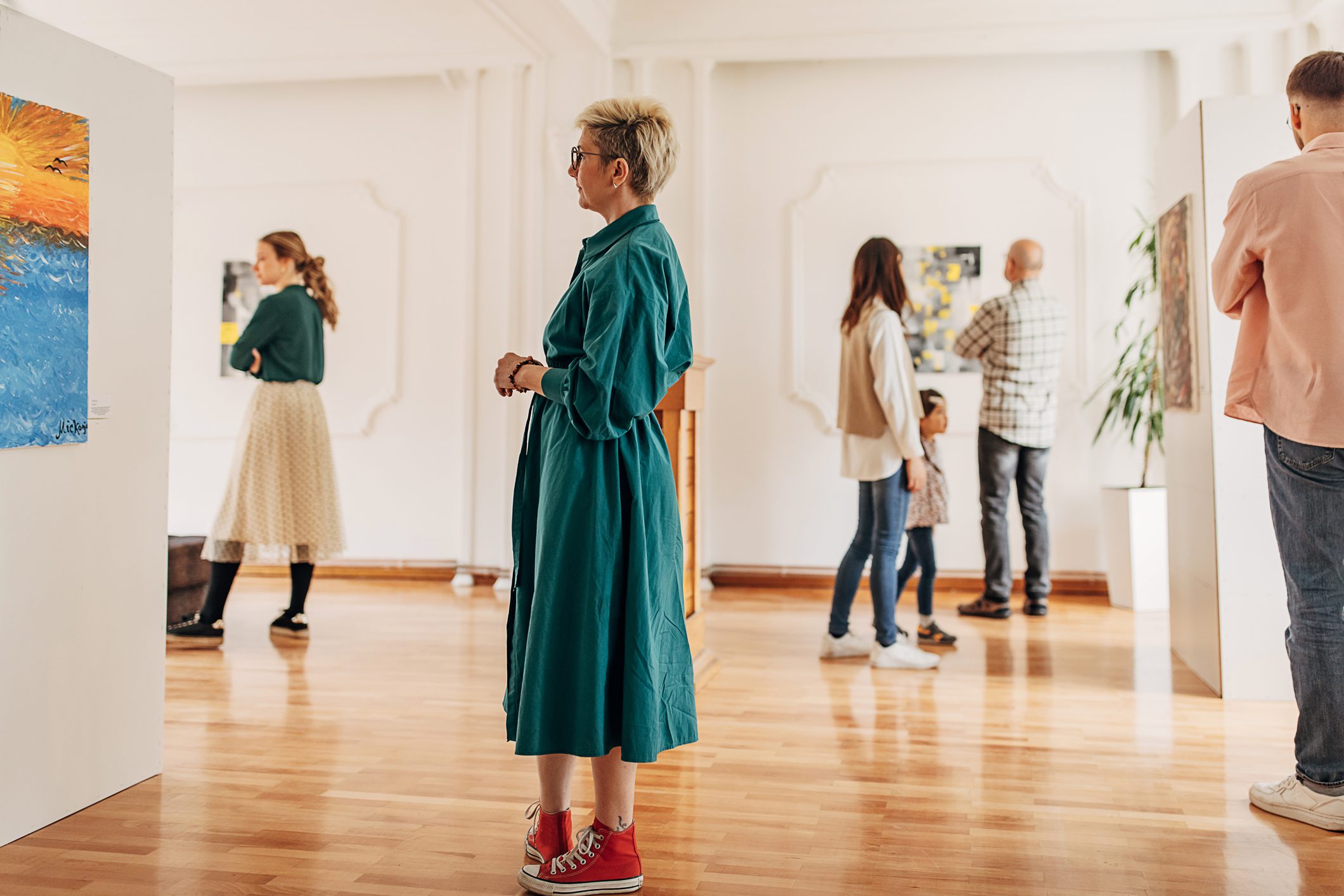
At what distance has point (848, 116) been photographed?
5703 millimetres

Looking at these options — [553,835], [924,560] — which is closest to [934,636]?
[924,560]

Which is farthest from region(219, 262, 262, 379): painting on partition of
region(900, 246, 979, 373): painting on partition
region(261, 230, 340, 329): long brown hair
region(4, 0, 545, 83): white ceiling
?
region(900, 246, 979, 373): painting on partition

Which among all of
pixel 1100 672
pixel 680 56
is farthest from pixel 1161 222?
pixel 680 56

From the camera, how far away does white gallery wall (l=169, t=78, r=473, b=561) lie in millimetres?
5969

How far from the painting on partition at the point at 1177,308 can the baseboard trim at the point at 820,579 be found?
68.4 inches

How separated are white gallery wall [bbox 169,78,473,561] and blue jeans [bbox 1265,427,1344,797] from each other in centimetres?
435

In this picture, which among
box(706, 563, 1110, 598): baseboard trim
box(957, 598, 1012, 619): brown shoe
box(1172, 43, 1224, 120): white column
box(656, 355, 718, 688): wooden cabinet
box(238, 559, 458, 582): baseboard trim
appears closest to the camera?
box(656, 355, 718, 688): wooden cabinet

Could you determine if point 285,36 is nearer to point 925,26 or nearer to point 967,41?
point 925,26

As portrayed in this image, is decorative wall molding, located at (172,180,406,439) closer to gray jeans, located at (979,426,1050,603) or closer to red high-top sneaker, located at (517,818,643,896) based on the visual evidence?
gray jeans, located at (979,426,1050,603)

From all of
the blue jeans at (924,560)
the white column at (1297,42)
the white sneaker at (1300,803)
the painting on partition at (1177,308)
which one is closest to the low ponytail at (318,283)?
the blue jeans at (924,560)

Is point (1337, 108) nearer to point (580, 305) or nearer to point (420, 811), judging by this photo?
point (580, 305)

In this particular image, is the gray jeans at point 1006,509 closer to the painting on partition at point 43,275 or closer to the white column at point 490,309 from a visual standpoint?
the white column at point 490,309

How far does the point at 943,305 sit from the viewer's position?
18.2ft

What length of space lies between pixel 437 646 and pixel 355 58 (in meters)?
3.34
